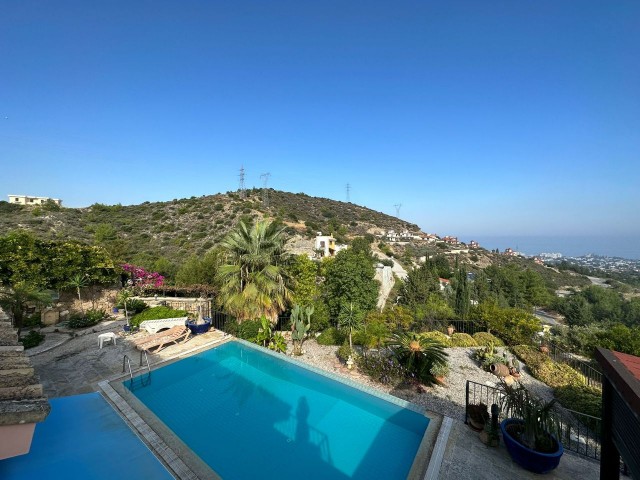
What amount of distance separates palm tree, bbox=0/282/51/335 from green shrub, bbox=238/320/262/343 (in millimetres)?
7213

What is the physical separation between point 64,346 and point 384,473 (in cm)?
1095

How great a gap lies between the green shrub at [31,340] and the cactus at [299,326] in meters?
8.62

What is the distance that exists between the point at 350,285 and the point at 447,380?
211 inches

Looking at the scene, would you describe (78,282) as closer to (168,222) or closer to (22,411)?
(22,411)

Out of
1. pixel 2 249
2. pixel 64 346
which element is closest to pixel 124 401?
pixel 64 346

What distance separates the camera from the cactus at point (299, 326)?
10.8 meters

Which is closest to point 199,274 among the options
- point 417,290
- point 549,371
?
point 417,290

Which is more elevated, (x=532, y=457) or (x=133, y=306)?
(x=133, y=306)

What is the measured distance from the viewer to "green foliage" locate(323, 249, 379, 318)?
1301 cm

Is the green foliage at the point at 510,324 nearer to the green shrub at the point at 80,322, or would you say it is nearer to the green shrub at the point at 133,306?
the green shrub at the point at 133,306

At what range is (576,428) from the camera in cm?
686

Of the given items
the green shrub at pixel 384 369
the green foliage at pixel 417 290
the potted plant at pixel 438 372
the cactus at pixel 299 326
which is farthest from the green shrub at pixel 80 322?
the green foliage at pixel 417 290

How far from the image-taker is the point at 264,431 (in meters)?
6.57

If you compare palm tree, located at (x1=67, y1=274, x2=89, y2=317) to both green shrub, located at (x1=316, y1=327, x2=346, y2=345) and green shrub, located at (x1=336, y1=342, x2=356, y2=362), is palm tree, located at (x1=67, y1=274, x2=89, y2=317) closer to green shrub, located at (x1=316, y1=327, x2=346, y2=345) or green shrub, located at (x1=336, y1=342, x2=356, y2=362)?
green shrub, located at (x1=316, y1=327, x2=346, y2=345)
